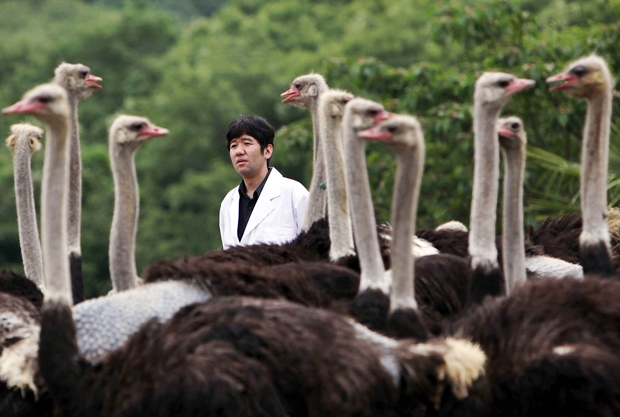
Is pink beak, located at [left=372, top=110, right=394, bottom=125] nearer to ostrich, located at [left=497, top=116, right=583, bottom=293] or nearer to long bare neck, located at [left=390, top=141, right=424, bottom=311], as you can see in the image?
long bare neck, located at [left=390, top=141, right=424, bottom=311]

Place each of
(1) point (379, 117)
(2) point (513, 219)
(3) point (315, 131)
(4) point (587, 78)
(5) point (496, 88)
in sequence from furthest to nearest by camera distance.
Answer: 1. (3) point (315, 131)
2. (4) point (587, 78)
3. (2) point (513, 219)
4. (5) point (496, 88)
5. (1) point (379, 117)

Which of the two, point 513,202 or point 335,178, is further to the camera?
point 335,178

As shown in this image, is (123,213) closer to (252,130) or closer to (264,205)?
(264,205)

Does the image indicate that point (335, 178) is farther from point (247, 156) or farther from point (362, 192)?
point (247, 156)

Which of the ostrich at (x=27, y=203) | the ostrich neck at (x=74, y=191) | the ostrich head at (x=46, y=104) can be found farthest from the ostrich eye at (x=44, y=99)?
the ostrich at (x=27, y=203)

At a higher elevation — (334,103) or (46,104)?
(46,104)

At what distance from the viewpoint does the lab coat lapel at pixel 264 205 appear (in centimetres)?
782

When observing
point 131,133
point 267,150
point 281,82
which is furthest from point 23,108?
point 281,82

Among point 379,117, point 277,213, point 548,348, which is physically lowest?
point 548,348

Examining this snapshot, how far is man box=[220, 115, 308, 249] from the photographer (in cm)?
783

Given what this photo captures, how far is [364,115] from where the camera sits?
5.41 meters

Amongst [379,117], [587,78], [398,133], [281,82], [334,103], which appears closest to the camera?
[398,133]

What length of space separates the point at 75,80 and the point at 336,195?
154cm

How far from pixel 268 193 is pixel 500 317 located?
2865 millimetres
